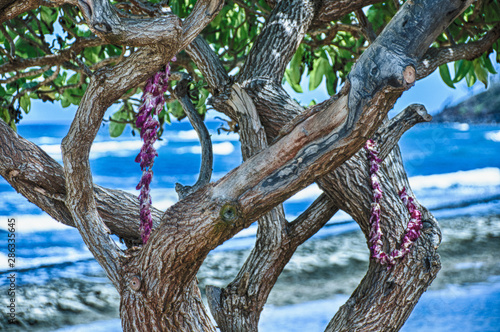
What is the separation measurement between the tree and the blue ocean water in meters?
2.49

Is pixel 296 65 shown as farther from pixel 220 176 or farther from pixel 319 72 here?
pixel 220 176

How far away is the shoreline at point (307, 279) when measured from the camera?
347 centimetres

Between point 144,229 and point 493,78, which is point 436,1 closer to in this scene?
point 144,229

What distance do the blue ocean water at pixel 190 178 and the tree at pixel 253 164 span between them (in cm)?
249

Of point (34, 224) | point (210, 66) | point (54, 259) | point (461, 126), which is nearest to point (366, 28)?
point (210, 66)

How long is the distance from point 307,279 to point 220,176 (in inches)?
116

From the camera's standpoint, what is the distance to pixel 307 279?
4125 millimetres

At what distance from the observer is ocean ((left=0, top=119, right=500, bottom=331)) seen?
4137 millimetres

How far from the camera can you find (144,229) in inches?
60.7

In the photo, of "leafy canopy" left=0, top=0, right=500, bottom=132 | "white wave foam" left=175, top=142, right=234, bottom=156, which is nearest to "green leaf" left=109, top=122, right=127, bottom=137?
"leafy canopy" left=0, top=0, right=500, bottom=132

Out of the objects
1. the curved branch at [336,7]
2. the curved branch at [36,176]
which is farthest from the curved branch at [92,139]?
the curved branch at [336,7]

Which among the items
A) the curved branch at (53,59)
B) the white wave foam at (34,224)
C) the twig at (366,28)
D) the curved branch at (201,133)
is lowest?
the curved branch at (201,133)

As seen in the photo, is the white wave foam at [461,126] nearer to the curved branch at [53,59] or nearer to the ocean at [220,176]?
the ocean at [220,176]

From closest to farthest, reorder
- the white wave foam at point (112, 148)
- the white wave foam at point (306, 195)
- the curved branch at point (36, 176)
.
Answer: the curved branch at point (36, 176)
the white wave foam at point (306, 195)
the white wave foam at point (112, 148)
